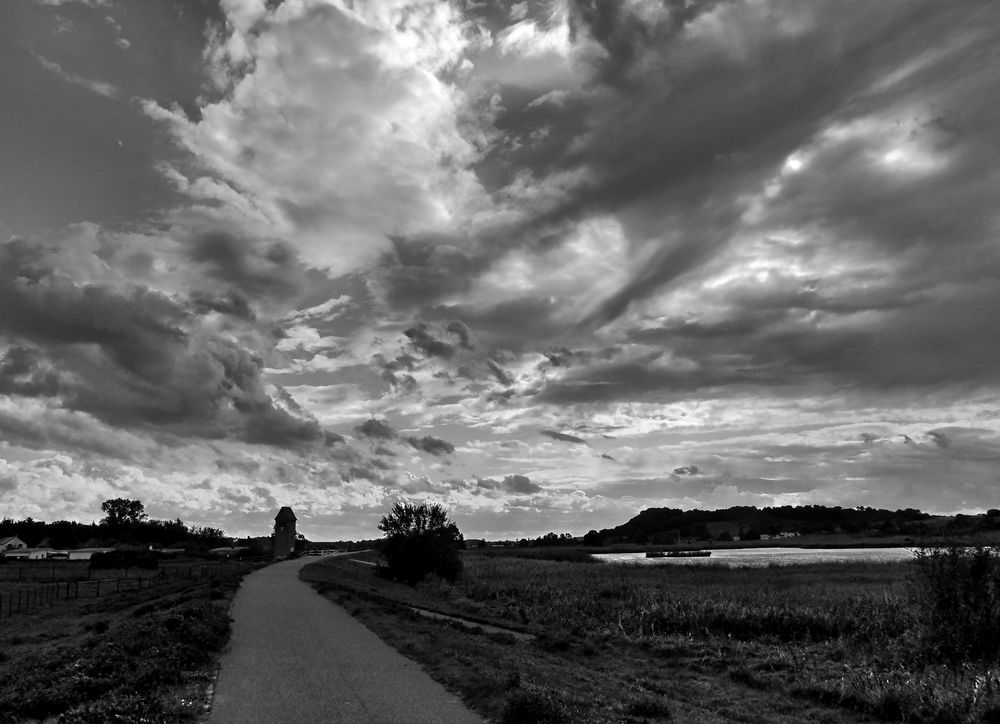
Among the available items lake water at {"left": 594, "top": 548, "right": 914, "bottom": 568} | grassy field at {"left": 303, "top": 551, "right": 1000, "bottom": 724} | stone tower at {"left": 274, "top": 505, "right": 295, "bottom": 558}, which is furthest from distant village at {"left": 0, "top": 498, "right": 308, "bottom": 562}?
grassy field at {"left": 303, "top": 551, "right": 1000, "bottom": 724}

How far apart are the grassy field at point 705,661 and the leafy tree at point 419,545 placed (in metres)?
27.5

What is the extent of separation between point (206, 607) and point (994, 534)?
90.2 ft

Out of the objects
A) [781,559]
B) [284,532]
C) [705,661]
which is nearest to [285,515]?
[284,532]

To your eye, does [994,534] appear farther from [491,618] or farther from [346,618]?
[346,618]

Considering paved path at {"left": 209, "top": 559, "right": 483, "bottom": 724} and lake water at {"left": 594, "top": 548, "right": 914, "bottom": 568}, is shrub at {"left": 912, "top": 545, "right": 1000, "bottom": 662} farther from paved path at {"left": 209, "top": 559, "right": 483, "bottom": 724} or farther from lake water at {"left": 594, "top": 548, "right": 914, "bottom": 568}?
lake water at {"left": 594, "top": 548, "right": 914, "bottom": 568}

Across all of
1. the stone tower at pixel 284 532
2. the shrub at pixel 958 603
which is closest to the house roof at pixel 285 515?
the stone tower at pixel 284 532

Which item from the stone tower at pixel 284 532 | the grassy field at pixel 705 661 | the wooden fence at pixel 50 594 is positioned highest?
the stone tower at pixel 284 532

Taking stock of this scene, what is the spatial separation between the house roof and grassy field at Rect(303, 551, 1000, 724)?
126302 millimetres

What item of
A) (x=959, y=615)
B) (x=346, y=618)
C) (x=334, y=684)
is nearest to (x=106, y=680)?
(x=334, y=684)

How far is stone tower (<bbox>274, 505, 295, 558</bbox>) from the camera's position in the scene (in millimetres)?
150500

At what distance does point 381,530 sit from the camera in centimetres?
6900

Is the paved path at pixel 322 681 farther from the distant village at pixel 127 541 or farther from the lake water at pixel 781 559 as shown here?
the distant village at pixel 127 541

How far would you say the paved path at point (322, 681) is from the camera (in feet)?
43.4

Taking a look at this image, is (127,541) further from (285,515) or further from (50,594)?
(50,594)
